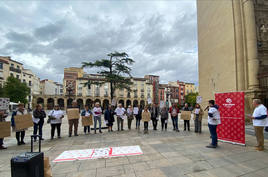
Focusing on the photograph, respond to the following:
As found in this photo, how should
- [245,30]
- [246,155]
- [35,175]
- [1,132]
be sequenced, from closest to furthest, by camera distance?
[35,175]
[246,155]
[1,132]
[245,30]

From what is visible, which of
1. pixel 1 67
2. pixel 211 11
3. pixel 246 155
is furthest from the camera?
pixel 1 67

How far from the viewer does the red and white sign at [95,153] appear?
424 centimetres

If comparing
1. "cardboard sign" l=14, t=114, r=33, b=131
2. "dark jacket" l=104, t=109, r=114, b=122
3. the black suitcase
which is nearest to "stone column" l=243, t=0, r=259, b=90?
"dark jacket" l=104, t=109, r=114, b=122

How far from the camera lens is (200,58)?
18.2 metres

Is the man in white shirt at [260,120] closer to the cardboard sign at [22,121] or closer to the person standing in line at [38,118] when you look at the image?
the person standing in line at [38,118]

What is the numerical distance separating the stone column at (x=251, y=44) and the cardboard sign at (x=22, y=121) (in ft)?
51.3

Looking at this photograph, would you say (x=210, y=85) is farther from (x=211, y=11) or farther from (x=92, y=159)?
(x=92, y=159)

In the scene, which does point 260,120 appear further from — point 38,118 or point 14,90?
point 14,90

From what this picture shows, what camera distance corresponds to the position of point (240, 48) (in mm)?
12250

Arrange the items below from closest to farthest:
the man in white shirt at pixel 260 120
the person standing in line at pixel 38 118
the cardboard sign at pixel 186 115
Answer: the man in white shirt at pixel 260 120 → the person standing in line at pixel 38 118 → the cardboard sign at pixel 186 115

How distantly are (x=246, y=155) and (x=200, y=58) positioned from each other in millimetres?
15946


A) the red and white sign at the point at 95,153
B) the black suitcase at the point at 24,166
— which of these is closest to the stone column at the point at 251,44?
the red and white sign at the point at 95,153

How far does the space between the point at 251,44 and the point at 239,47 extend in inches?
32.5

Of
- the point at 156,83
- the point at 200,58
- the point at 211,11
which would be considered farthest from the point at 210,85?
the point at 156,83
